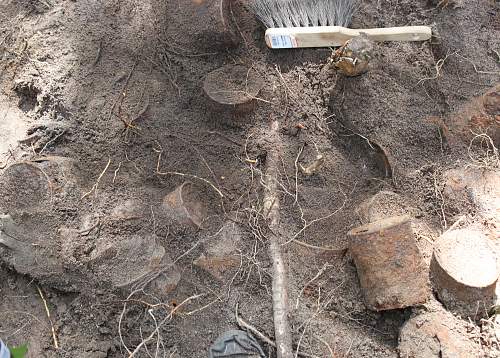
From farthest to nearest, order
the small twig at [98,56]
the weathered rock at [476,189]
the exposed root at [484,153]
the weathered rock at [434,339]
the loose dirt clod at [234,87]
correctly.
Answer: the small twig at [98,56]
the loose dirt clod at [234,87]
the exposed root at [484,153]
the weathered rock at [476,189]
the weathered rock at [434,339]

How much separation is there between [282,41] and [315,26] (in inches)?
7.5

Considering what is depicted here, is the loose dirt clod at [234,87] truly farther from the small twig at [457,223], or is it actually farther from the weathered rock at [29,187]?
the small twig at [457,223]

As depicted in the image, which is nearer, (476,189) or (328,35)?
(476,189)

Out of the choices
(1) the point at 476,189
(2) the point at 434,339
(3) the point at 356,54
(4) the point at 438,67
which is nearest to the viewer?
(2) the point at 434,339

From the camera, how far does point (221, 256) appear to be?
2.27 m

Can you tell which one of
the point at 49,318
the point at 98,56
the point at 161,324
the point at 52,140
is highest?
the point at 98,56

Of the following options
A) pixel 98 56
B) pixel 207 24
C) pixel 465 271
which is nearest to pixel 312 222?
pixel 465 271

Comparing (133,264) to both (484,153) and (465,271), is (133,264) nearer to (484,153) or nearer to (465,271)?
(465,271)

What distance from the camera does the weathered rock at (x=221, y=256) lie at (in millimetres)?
2260

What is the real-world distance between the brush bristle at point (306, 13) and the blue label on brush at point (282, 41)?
0.10 meters


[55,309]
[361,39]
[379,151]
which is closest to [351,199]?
[379,151]

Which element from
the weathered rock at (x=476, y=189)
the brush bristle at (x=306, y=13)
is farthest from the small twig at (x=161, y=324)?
the brush bristle at (x=306, y=13)

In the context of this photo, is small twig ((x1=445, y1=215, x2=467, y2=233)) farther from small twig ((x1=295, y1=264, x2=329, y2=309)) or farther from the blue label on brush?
the blue label on brush

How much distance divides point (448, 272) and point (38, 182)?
1758 mm
